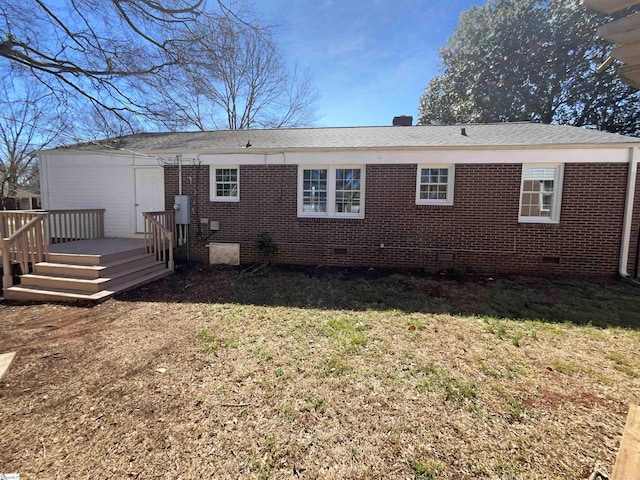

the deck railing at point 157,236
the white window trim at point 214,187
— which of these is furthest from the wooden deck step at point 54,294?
the white window trim at point 214,187

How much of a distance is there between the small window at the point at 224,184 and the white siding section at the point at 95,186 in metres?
1.81

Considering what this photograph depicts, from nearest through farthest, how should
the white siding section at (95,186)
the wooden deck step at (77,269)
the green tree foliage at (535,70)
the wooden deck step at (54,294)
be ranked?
the wooden deck step at (54,294), the wooden deck step at (77,269), the white siding section at (95,186), the green tree foliage at (535,70)

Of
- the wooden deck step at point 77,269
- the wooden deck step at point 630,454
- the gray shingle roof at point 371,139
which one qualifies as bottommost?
the wooden deck step at point 630,454

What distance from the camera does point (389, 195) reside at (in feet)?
25.2

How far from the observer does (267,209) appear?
8.12m

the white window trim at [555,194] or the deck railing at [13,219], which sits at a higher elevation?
the white window trim at [555,194]

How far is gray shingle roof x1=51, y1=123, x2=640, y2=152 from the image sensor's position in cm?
719

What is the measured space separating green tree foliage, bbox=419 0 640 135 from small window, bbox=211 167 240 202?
18793mm

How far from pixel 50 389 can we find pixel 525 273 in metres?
9.12

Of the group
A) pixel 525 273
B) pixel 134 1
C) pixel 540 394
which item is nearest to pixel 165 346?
pixel 540 394

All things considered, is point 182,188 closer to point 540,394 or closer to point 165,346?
point 165,346

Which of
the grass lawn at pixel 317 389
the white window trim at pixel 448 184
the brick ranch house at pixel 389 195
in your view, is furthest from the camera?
the white window trim at pixel 448 184

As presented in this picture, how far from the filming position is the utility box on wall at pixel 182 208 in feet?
26.6

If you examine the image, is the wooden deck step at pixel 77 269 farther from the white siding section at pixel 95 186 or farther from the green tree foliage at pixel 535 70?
the green tree foliage at pixel 535 70
